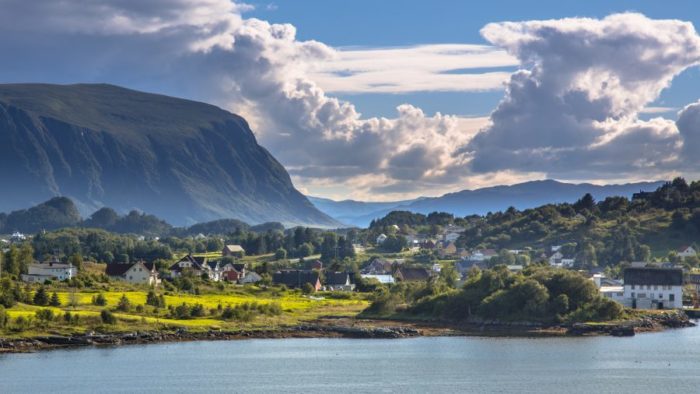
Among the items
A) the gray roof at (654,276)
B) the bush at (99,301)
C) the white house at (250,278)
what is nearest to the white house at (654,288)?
the gray roof at (654,276)

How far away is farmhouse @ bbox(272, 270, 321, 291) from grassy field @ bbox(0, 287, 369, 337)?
50.1ft

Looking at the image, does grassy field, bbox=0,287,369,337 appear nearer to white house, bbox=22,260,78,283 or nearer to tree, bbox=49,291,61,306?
tree, bbox=49,291,61,306

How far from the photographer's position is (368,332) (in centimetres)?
9231

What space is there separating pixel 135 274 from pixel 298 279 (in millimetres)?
19421

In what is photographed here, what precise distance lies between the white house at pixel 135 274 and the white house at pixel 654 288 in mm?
51491

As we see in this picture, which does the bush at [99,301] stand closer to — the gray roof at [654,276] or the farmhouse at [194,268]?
the farmhouse at [194,268]

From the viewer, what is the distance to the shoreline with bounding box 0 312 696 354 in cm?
8138

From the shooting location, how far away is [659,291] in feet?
368

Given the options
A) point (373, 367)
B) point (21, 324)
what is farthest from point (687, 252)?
point (21, 324)

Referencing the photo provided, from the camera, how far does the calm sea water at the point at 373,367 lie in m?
64.6

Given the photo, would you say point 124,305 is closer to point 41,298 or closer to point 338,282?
point 41,298

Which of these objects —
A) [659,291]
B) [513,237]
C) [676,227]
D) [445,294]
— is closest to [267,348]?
[445,294]

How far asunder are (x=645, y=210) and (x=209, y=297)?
335 ft

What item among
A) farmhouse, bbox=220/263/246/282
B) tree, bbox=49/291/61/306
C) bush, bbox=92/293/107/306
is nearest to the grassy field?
tree, bbox=49/291/61/306
